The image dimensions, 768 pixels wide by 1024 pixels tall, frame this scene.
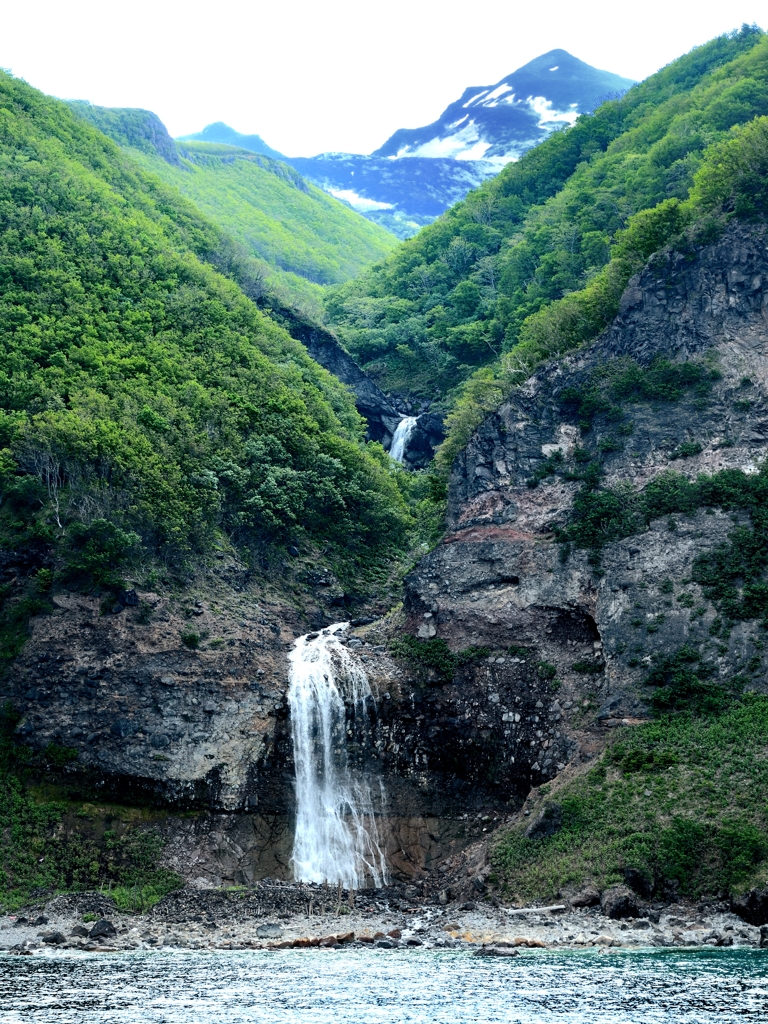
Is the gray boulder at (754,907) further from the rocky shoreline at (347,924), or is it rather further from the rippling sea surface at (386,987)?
the rippling sea surface at (386,987)

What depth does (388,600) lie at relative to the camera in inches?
2376

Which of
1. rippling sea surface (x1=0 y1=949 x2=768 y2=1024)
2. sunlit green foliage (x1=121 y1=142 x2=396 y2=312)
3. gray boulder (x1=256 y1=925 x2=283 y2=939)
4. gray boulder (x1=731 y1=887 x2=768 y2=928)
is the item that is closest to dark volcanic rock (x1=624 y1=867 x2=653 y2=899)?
gray boulder (x1=731 y1=887 x2=768 y2=928)

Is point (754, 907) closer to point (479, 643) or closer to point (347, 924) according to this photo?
point (347, 924)

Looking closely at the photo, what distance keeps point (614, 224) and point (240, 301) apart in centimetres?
2938

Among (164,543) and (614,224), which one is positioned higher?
(614,224)

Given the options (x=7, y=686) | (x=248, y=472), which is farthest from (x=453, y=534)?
(x=7, y=686)

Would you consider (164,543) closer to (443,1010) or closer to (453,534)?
(453,534)

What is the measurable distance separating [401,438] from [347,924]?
49.9 meters

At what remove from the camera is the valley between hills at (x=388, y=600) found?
39.5 meters

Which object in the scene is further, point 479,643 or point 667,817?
point 479,643

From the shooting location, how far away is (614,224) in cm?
7750

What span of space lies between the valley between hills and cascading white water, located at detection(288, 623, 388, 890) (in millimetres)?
176

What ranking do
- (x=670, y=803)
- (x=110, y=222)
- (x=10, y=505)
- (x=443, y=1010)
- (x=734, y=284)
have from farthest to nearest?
(x=110, y=222), (x=734, y=284), (x=10, y=505), (x=670, y=803), (x=443, y=1010)

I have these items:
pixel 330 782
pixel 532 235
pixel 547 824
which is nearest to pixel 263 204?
pixel 532 235
